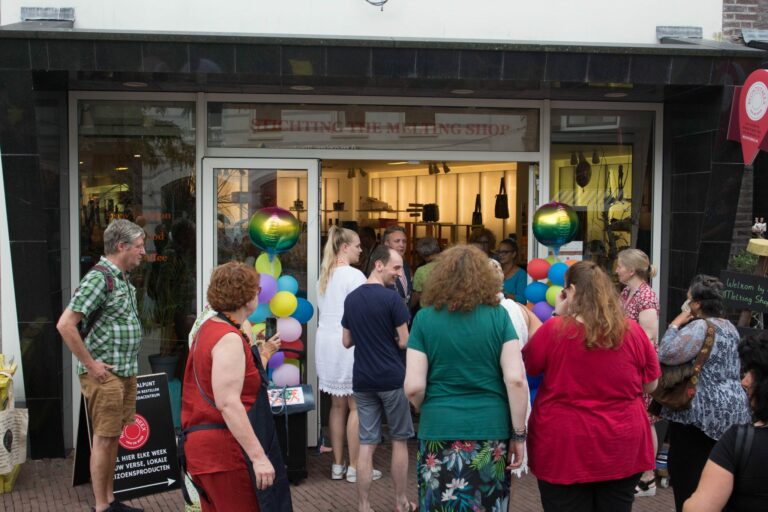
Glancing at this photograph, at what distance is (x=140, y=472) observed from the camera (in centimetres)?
630

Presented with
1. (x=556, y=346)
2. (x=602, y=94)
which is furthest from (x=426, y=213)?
(x=556, y=346)

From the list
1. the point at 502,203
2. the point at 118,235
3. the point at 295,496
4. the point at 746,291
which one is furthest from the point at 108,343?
the point at 502,203

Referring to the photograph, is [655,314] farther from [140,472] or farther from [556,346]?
[140,472]

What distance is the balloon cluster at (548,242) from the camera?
705 cm

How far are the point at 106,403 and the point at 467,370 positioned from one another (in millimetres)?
2617

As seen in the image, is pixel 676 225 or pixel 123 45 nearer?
pixel 123 45

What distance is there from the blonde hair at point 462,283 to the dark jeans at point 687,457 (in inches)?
67.1

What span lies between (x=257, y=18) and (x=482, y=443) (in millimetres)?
4187

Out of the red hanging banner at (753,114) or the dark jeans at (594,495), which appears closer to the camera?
the dark jeans at (594,495)

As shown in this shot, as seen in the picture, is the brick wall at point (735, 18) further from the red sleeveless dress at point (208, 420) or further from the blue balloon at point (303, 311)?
the red sleeveless dress at point (208, 420)

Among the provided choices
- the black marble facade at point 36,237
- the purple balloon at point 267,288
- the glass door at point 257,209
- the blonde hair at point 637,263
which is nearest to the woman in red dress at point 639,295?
the blonde hair at point 637,263

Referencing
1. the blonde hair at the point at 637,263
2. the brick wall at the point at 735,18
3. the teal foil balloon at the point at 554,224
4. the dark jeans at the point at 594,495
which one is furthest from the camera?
the brick wall at the point at 735,18

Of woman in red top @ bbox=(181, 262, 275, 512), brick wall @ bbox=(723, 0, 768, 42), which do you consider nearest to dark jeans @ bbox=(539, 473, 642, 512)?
woman in red top @ bbox=(181, 262, 275, 512)

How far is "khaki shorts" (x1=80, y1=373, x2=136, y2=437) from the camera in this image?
5645 mm
